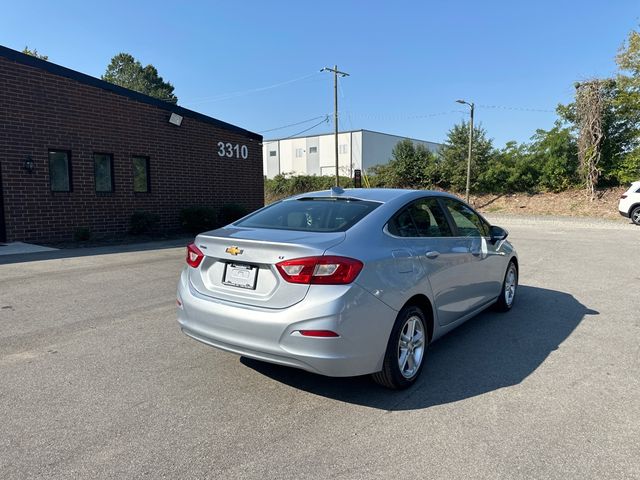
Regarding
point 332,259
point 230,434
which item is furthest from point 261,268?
point 230,434

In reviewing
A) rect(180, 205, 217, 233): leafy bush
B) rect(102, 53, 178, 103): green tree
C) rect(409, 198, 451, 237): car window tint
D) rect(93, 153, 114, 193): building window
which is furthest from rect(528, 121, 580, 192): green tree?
rect(102, 53, 178, 103): green tree

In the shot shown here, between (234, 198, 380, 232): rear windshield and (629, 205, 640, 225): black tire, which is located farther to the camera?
(629, 205, 640, 225): black tire

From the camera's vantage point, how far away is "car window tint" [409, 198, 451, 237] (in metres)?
4.23

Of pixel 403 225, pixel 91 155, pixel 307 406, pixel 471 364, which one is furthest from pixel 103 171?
pixel 471 364

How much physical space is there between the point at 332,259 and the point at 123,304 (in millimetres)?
4206

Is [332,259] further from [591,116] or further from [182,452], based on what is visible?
[591,116]

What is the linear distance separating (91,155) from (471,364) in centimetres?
1299

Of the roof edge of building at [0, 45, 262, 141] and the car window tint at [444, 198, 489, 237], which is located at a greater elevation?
the roof edge of building at [0, 45, 262, 141]

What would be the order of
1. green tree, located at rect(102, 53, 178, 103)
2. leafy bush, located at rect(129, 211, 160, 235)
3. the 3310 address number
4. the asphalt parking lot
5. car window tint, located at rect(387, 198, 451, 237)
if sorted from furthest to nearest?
1. green tree, located at rect(102, 53, 178, 103)
2. the 3310 address number
3. leafy bush, located at rect(129, 211, 160, 235)
4. car window tint, located at rect(387, 198, 451, 237)
5. the asphalt parking lot

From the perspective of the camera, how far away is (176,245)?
42.9 feet

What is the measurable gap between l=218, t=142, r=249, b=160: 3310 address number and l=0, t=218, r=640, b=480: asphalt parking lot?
1283 cm

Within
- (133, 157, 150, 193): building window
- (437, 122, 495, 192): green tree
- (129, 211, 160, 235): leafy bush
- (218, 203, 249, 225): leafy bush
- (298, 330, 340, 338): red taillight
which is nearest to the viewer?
(298, 330, 340, 338): red taillight

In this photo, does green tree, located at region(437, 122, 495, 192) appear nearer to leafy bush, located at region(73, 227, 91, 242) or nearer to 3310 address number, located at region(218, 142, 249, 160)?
3310 address number, located at region(218, 142, 249, 160)

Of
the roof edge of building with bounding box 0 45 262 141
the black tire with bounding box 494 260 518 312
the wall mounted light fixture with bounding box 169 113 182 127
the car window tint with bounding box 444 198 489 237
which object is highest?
the roof edge of building with bounding box 0 45 262 141
